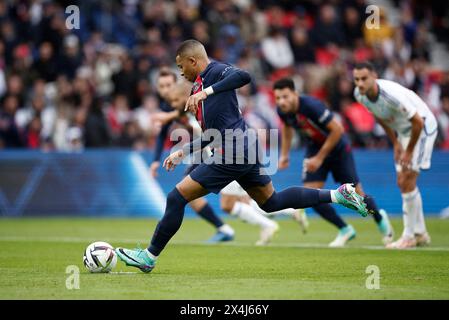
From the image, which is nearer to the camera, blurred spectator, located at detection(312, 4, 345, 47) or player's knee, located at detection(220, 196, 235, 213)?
player's knee, located at detection(220, 196, 235, 213)

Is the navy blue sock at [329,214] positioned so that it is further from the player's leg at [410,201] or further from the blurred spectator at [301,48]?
the blurred spectator at [301,48]

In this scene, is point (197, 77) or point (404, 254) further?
point (404, 254)

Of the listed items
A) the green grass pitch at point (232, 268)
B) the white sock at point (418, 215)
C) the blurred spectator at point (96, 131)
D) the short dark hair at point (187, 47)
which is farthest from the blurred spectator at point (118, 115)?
the short dark hair at point (187, 47)

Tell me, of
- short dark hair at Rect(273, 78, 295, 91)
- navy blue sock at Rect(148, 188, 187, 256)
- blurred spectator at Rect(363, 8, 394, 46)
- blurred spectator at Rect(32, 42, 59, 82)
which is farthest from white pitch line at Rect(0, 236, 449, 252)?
blurred spectator at Rect(363, 8, 394, 46)

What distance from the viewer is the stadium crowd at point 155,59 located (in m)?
22.0

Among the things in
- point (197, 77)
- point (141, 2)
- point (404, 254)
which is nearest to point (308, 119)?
point (404, 254)

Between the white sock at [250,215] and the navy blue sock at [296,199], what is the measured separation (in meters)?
3.86

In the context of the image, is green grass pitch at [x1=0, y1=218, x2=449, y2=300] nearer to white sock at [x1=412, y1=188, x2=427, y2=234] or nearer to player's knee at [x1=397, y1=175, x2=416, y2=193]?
white sock at [x1=412, y1=188, x2=427, y2=234]

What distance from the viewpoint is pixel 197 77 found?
389 inches

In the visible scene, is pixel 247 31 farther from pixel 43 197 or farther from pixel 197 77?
pixel 197 77

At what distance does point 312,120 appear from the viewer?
13453 millimetres

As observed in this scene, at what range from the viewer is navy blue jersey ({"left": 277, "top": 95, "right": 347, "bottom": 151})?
13305 mm

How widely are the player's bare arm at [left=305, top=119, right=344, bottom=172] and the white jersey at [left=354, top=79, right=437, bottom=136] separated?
0.59 m
